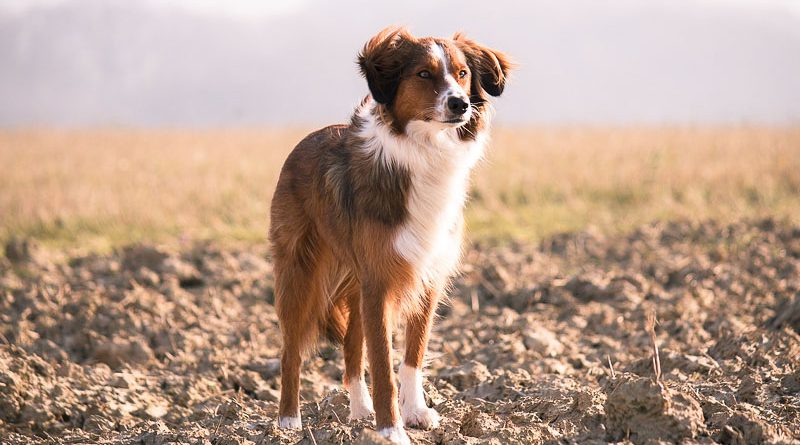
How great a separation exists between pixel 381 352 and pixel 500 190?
451 inches


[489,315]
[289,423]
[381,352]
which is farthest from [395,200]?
[489,315]

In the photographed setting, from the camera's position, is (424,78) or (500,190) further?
(500,190)

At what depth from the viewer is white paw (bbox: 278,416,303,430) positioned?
5773 mm

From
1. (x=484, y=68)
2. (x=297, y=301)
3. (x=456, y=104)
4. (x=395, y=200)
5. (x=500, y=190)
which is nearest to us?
(x=456, y=104)

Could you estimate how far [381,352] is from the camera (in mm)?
5188

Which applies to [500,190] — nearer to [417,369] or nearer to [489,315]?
[489,315]

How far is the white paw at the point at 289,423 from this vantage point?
18.9 ft

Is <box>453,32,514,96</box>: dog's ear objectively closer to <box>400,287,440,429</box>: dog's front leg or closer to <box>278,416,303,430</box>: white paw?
<box>400,287,440,429</box>: dog's front leg

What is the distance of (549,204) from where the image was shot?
1591 centimetres

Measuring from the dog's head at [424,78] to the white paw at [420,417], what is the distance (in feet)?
5.01

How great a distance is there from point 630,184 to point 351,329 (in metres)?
11.5

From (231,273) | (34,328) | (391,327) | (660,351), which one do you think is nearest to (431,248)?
(391,327)

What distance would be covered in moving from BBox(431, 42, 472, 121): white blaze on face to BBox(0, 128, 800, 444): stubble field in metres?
0.90

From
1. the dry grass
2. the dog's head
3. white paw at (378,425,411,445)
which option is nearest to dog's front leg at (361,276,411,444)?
white paw at (378,425,411,445)
